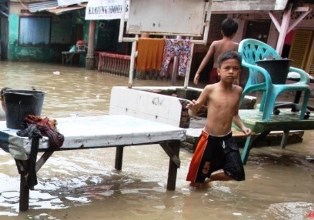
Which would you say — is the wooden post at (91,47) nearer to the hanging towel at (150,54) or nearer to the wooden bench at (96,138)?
the hanging towel at (150,54)

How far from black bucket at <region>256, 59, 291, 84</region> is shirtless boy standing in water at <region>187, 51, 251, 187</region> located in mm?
1363

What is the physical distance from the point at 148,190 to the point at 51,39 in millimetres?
19687

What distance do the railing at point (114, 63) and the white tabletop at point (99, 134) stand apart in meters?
13.4

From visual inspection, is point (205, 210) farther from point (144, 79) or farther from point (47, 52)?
point (47, 52)

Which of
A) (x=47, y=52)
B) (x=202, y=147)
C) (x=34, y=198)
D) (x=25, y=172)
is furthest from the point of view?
(x=47, y=52)

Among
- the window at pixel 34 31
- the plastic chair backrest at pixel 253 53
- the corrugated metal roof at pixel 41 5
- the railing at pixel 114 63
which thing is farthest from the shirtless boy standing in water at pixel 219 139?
the window at pixel 34 31

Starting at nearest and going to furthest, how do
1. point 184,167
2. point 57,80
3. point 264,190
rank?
1. point 264,190
2. point 184,167
3. point 57,80

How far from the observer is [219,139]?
416 cm

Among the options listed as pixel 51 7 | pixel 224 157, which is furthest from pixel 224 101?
pixel 51 7

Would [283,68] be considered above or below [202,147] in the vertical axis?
above

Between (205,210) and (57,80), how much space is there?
432 inches

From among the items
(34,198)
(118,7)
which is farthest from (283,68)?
(118,7)

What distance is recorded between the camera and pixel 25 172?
3277mm

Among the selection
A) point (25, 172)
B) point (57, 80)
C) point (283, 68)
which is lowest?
point (57, 80)
